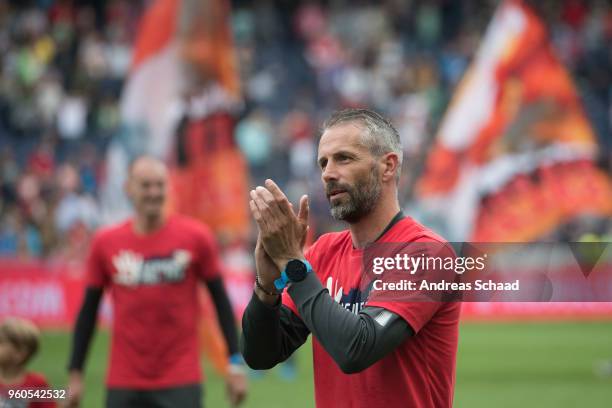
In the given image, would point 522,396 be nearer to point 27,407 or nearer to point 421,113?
point 27,407

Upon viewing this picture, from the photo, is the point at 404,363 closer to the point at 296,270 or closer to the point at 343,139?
the point at 296,270

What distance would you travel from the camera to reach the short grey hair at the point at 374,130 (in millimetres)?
3994

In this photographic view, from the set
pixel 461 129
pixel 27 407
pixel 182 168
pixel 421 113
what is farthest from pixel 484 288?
pixel 421 113

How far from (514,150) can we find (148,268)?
42.4ft

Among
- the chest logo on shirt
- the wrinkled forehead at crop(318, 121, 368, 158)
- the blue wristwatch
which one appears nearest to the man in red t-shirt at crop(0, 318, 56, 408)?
the chest logo on shirt

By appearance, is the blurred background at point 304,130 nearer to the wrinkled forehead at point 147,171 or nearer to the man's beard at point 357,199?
the man's beard at point 357,199

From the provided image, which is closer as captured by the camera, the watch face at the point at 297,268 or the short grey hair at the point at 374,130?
the watch face at the point at 297,268

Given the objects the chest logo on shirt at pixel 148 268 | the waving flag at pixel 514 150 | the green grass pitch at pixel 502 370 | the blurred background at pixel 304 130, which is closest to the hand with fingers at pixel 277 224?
the blurred background at pixel 304 130

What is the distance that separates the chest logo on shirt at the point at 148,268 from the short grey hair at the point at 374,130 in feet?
9.23

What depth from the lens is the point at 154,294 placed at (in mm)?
6613

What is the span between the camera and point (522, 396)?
12.4 metres

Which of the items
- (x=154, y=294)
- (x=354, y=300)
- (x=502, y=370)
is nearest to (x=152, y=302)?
(x=154, y=294)

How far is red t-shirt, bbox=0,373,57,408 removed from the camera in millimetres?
5051

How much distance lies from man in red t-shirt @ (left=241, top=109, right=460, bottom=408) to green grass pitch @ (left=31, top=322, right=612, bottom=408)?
793 centimetres
